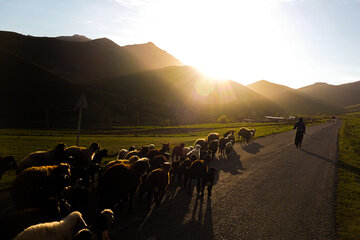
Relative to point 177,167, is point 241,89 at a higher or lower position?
higher

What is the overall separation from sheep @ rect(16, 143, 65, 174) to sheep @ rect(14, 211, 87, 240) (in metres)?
5.18

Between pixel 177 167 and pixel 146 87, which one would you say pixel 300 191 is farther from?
pixel 146 87

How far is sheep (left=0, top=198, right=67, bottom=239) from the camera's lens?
425 cm

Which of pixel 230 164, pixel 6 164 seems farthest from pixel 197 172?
pixel 6 164

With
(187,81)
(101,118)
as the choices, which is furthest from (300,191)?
(187,81)

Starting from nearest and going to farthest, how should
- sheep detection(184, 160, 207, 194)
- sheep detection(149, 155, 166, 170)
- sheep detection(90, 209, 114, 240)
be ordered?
sheep detection(90, 209, 114, 240), sheep detection(184, 160, 207, 194), sheep detection(149, 155, 166, 170)

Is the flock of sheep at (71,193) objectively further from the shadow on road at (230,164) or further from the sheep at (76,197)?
the shadow on road at (230,164)

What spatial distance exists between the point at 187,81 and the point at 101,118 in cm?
10287

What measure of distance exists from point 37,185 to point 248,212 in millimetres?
7491

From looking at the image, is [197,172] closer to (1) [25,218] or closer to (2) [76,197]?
(2) [76,197]

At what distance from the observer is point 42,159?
9.05 meters

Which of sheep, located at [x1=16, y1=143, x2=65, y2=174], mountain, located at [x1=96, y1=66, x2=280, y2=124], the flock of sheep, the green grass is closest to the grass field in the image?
sheep, located at [x1=16, y1=143, x2=65, y2=174]

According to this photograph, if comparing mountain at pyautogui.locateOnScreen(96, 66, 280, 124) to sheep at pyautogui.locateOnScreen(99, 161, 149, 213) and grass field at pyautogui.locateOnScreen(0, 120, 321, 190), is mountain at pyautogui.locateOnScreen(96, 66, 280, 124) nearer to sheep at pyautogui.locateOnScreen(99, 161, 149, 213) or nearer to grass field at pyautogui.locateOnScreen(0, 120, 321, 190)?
grass field at pyautogui.locateOnScreen(0, 120, 321, 190)

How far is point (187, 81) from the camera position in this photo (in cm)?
16438
